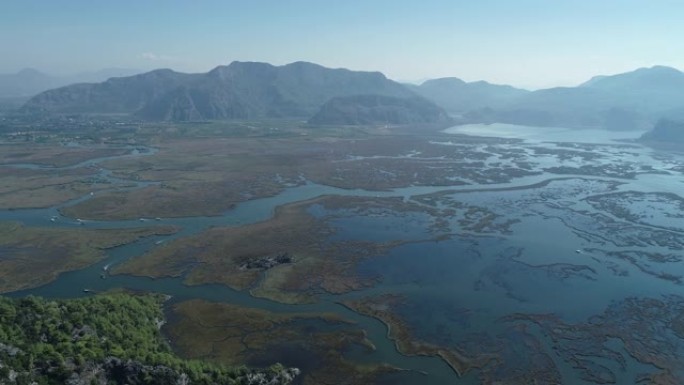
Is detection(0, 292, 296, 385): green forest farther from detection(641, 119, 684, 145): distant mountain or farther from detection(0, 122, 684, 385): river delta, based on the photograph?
detection(641, 119, 684, 145): distant mountain

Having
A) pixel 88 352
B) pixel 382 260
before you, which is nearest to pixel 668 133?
pixel 382 260

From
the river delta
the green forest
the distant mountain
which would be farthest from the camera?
the distant mountain

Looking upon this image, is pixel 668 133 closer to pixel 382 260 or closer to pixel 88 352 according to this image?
pixel 382 260

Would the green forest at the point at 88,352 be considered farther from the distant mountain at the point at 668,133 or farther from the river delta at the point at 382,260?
the distant mountain at the point at 668,133

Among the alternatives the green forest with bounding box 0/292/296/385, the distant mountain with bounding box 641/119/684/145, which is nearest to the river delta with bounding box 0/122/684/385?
the green forest with bounding box 0/292/296/385

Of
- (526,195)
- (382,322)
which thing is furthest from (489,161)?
(382,322)

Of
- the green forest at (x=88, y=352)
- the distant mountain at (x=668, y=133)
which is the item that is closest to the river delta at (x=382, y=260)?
the green forest at (x=88, y=352)

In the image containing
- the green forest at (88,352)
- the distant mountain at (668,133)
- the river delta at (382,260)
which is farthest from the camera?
the distant mountain at (668,133)
